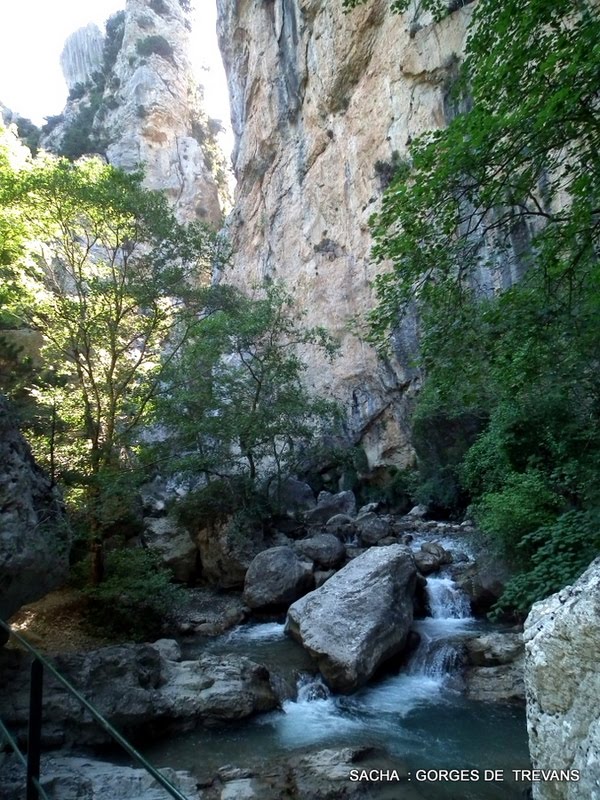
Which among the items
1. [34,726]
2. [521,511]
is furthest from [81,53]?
[34,726]

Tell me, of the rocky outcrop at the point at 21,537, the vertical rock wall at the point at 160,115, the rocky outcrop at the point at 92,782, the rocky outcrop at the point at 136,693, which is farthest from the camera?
the vertical rock wall at the point at 160,115

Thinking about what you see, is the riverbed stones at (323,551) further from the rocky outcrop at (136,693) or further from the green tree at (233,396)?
the rocky outcrop at (136,693)

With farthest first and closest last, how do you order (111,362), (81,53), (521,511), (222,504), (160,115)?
1. (81,53)
2. (160,115)
3. (222,504)
4. (111,362)
5. (521,511)

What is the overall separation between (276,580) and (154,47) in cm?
4858

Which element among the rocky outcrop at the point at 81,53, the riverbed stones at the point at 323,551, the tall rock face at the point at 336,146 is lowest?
the riverbed stones at the point at 323,551

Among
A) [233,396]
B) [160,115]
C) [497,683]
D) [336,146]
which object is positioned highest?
[160,115]

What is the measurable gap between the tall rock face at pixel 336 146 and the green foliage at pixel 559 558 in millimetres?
12969

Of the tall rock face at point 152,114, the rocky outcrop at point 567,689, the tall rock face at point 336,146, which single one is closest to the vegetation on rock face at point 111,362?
the rocky outcrop at point 567,689

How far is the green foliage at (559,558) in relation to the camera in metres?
6.70

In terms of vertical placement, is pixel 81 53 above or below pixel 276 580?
above

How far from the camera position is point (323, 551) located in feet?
39.9

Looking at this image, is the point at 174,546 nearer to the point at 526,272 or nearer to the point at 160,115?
the point at 526,272

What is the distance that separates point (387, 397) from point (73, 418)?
1636 centimetres

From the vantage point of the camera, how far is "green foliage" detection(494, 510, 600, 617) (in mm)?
6695
